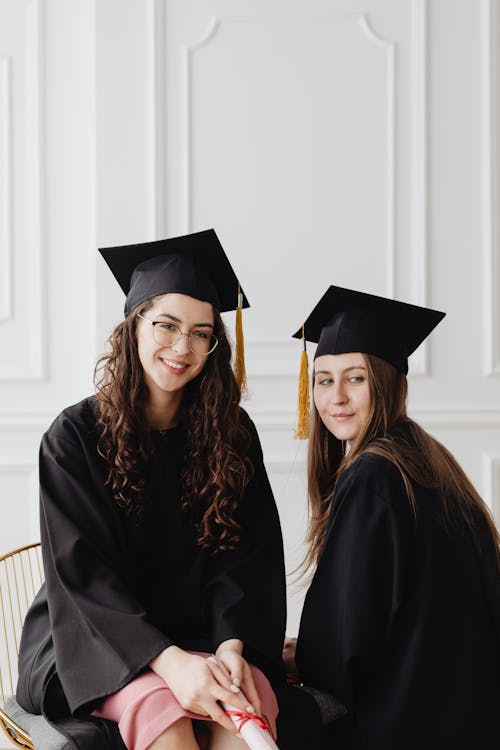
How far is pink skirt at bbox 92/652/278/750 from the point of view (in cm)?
161

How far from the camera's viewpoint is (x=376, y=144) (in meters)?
3.21

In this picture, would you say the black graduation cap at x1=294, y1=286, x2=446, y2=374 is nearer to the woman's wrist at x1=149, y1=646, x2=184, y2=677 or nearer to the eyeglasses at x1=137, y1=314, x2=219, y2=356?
the eyeglasses at x1=137, y1=314, x2=219, y2=356

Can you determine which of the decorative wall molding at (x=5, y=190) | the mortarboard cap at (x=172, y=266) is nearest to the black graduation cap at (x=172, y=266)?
the mortarboard cap at (x=172, y=266)

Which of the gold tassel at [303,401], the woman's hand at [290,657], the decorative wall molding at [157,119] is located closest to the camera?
the woman's hand at [290,657]

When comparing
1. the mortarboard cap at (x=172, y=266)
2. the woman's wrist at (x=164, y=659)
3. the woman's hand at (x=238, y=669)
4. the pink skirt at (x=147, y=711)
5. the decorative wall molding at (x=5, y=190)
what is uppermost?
the decorative wall molding at (x=5, y=190)

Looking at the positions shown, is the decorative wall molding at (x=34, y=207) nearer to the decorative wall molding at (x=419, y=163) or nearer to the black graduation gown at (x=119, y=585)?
the black graduation gown at (x=119, y=585)

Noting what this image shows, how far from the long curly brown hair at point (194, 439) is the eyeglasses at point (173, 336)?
0.06 meters

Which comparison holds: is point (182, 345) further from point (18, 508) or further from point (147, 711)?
point (18, 508)

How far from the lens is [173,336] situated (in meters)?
1.99

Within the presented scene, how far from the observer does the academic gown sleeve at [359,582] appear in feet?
5.98

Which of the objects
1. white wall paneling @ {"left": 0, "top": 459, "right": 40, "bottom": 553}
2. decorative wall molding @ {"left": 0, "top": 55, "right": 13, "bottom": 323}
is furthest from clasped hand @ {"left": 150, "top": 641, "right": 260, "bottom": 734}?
decorative wall molding @ {"left": 0, "top": 55, "right": 13, "bottom": 323}

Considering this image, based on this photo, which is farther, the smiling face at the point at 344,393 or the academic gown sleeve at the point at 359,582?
the smiling face at the point at 344,393

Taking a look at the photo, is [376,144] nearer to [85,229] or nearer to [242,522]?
[85,229]

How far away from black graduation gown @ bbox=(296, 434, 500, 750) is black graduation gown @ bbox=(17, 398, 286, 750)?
200 millimetres
